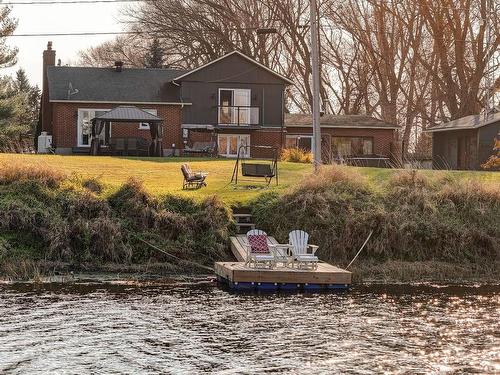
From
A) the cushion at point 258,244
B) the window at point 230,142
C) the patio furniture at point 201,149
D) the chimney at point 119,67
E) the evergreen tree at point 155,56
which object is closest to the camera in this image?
the cushion at point 258,244

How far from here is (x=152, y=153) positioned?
4412cm

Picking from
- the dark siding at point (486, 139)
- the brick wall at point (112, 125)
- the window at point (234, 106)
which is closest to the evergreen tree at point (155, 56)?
the window at point (234, 106)

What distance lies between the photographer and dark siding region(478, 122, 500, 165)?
4384 cm

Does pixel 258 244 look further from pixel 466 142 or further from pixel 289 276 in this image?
pixel 466 142

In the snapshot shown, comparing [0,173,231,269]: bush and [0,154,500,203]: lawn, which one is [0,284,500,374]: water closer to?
[0,173,231,269]: bush

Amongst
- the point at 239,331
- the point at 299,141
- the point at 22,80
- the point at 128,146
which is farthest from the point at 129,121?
the point at 22,80

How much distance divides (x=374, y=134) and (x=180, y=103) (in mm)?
11460

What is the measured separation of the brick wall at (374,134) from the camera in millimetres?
51438

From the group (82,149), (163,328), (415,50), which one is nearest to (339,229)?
(163,328)

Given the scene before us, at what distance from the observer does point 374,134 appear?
170 ft

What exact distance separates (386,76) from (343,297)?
42.5 meters

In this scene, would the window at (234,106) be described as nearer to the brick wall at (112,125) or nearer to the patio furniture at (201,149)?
the patio furniture at (201,149)

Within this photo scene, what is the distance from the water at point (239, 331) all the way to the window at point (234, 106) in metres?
30.0

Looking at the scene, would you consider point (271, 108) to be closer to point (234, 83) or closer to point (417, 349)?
point (234, 83)
